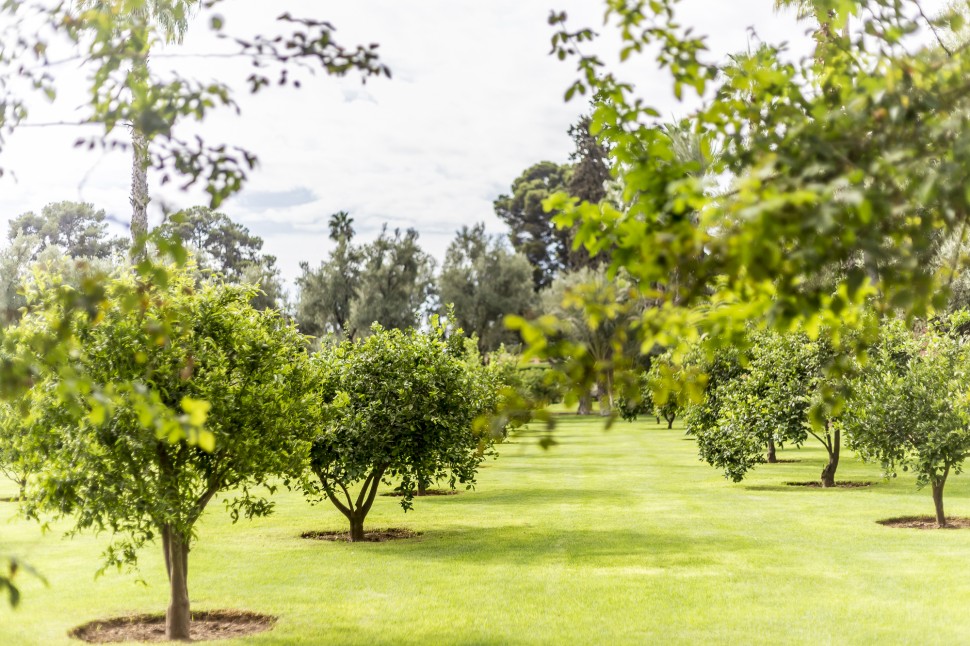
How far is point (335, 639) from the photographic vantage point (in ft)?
31.9

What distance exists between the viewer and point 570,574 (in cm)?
1260

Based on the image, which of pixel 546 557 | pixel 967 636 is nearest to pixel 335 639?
pixel 546 557

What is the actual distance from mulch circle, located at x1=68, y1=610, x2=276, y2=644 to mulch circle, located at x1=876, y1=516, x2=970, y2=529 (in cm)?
1138

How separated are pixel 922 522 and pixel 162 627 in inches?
513

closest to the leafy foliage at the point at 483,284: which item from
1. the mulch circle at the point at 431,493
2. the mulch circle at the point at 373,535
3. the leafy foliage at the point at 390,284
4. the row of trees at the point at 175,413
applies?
the leafy foliage at the point at 390,284

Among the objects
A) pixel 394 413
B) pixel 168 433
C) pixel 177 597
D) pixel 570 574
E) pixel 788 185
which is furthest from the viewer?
pixel 394 413

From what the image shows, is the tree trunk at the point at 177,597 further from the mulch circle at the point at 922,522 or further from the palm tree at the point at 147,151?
the mulch circle at the point at 922,522

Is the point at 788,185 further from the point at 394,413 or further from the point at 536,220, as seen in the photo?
the point at 536,220

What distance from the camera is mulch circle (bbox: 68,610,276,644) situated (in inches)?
391

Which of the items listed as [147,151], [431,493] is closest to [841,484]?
[431,493]

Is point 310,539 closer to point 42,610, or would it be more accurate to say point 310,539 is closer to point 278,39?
point 42,610

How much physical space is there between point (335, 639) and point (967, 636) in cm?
645

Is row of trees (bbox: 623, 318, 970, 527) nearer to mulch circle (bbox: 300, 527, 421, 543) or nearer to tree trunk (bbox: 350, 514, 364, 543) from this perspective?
mulch circle (bbox: 300, 527, 421, 543)

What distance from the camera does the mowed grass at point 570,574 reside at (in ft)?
32.6
